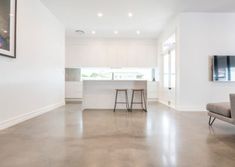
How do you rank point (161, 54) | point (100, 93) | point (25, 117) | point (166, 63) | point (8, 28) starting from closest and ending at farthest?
point (8, 28) → point (25, 117) → point (100, 93) → point (166, 63) → point (161, 54)

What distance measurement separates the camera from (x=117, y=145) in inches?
106

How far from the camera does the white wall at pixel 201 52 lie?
19.7 feet

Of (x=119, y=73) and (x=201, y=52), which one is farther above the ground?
(x=201, y=52)

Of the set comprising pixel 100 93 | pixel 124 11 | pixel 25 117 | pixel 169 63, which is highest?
pixel 124 11

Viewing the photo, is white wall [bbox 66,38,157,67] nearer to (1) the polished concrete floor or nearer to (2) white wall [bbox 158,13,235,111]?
(2) white wall [bbox 158,13,235,111]

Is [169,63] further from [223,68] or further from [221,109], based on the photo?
[221,109]

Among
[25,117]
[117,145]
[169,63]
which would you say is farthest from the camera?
[169,63]

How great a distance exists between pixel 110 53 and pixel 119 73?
3.52ft

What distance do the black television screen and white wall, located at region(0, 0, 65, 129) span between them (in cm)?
477

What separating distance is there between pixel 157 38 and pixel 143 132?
264 inches

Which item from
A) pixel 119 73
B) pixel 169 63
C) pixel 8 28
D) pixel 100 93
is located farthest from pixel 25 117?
pixel 119 73

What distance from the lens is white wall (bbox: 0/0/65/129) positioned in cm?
376

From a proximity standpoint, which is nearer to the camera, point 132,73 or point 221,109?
point 221,109

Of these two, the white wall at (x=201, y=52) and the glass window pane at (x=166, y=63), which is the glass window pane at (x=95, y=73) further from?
the white wall at (x=201, y=52)
